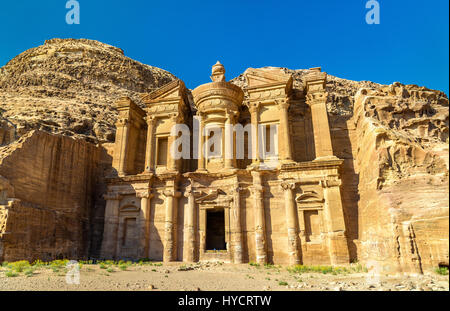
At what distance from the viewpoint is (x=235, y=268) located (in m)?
15.1

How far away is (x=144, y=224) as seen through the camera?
19.4 m

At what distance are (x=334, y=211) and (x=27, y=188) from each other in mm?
17457

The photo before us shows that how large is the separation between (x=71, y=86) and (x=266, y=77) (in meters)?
32.1

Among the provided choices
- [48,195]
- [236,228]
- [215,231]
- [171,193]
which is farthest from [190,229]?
[48,195]

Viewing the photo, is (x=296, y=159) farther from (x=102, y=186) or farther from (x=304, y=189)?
(x=102, y=186)

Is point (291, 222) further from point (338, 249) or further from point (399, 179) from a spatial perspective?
point (399, 179)

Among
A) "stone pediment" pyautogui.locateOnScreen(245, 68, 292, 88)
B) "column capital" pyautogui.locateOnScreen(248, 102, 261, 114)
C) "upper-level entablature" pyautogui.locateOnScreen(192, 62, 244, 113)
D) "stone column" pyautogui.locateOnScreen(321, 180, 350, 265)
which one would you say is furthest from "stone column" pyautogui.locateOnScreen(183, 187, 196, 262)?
"stone pediment" pyautogui.locateOnScreen(245, 68, 292, 88)

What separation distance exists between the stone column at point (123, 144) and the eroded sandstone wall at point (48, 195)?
2185mm

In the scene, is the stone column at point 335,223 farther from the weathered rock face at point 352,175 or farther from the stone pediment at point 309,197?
the weathered rock face at point 352,175

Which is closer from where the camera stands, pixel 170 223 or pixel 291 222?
pixel 291 222

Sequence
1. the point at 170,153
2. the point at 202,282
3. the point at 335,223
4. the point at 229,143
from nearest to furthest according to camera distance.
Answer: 1. the point at 202,282
2. the point at 335,223
3. the point at 229,143
4. the point at 170,153

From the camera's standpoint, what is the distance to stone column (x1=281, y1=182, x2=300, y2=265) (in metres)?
16.5

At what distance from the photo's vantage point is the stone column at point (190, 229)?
1809 centimetres
